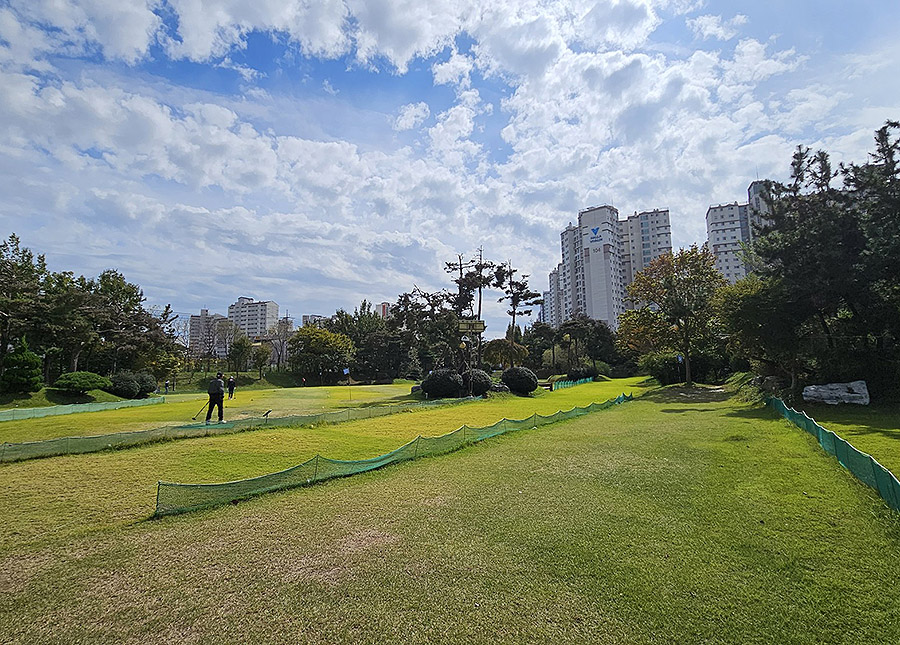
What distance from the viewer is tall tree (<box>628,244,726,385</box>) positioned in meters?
30.0

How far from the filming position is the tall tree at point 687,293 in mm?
30000

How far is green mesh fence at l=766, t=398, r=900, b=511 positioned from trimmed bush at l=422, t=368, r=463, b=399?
17.0 m

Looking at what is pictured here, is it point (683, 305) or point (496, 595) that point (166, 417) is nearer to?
point (496, 595)

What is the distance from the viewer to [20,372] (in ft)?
77.2

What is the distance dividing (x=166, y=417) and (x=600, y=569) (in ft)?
59.5

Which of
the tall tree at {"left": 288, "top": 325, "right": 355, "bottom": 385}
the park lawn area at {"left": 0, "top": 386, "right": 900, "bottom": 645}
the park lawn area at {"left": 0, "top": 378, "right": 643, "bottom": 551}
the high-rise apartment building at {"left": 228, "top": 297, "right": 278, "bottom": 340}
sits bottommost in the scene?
the park lawn area at {"left": 0, "top": 386, "right": 900, "bottom": 645}

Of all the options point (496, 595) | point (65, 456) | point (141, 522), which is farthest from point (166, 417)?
point (496, 595)

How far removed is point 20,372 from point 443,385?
70.9ft

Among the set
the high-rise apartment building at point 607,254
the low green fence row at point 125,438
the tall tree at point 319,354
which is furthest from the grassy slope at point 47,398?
the high-rise apartment building at point 607,254

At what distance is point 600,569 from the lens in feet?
15.9

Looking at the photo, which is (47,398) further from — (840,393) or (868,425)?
(840,393)

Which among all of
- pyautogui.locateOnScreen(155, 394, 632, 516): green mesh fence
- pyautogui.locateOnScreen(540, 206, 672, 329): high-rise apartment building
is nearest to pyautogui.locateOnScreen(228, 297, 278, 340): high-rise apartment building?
pyautogui.locateOnScreen(540, 206, 672, 329): high-rise apartment building

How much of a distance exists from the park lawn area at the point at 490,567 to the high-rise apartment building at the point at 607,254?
98101 mm

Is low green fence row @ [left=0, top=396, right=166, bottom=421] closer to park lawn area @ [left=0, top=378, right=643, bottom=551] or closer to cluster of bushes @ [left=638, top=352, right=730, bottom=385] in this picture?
park lawn area @ [left=0, top=378, right=643, bottom=551]
